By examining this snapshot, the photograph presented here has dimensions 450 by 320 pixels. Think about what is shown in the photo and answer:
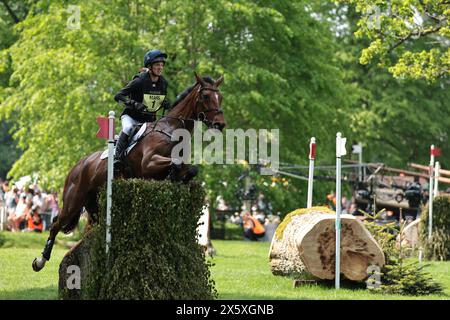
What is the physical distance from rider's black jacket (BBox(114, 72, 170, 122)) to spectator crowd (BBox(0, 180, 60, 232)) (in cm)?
1763

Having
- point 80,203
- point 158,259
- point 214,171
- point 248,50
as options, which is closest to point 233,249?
point 214,171

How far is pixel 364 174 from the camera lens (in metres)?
29.1

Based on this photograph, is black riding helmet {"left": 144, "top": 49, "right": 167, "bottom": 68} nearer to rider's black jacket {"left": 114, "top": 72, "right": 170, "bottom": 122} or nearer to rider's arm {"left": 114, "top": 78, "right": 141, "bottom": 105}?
rider's black jacket {"left": 114, "top": 72, "right": 170, "bottom": 122}

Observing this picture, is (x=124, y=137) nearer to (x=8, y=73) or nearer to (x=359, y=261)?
(x=359, y=261)

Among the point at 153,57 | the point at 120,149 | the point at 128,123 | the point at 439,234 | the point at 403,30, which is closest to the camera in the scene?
the point at 153,57

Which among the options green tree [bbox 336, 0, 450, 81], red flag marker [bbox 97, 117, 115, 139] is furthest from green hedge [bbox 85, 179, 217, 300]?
green tree [bbox 336, 0, 450, 81]

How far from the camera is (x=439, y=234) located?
2047cm

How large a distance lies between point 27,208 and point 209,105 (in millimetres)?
19349

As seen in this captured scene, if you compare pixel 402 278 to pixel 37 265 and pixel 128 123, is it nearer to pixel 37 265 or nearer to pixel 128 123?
pixel 128 123

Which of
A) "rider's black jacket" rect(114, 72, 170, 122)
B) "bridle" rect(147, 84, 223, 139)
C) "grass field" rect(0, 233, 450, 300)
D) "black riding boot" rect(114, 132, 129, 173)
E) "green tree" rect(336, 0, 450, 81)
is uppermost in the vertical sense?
"green tree" rect(336, 0, 450, 81)

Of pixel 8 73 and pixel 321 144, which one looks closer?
pixel 321 144

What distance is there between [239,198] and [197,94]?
19339 mm

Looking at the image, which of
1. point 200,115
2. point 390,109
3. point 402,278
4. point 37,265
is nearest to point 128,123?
point 200,115

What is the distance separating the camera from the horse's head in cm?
1192
